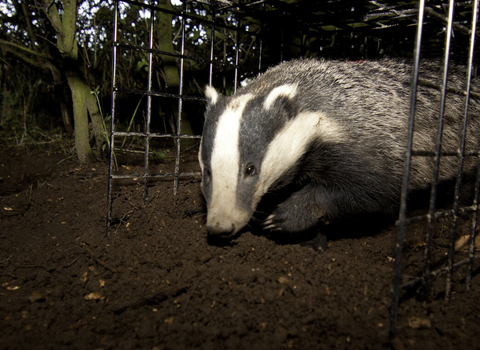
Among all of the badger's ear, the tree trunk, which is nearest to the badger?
the badger's ear

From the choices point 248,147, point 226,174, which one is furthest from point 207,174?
point 248,147

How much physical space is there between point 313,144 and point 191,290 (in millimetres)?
1199

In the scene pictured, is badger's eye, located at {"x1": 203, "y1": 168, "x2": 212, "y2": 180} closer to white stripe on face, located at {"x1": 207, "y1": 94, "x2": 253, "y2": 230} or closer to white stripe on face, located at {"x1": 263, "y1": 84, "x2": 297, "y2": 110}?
white stripe on face, located at {"x1": 207, "y1": 94, "x2": 253, "y2": 230}

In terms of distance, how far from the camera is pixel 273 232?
2637mm

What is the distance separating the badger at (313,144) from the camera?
2.15m

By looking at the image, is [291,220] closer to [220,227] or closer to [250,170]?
[250,170]

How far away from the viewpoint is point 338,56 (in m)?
4.96

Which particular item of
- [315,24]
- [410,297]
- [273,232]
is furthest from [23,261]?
[315,24]

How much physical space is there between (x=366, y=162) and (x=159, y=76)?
3391 millimetres

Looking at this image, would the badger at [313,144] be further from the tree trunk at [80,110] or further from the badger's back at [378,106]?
the tree trunk at [80,110]

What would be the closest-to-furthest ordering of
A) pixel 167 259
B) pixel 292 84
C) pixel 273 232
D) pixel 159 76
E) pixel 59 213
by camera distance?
pixel 167 259 → pixel 292 84 → pixel 273 232 → pixel 59 213 → pixel 159 76

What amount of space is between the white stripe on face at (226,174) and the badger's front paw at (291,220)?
0.49 m

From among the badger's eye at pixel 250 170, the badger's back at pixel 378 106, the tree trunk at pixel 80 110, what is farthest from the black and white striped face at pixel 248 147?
the tree trunk at pixel 80 110

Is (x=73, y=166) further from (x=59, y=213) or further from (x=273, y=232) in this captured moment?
(x=273, y=232)
